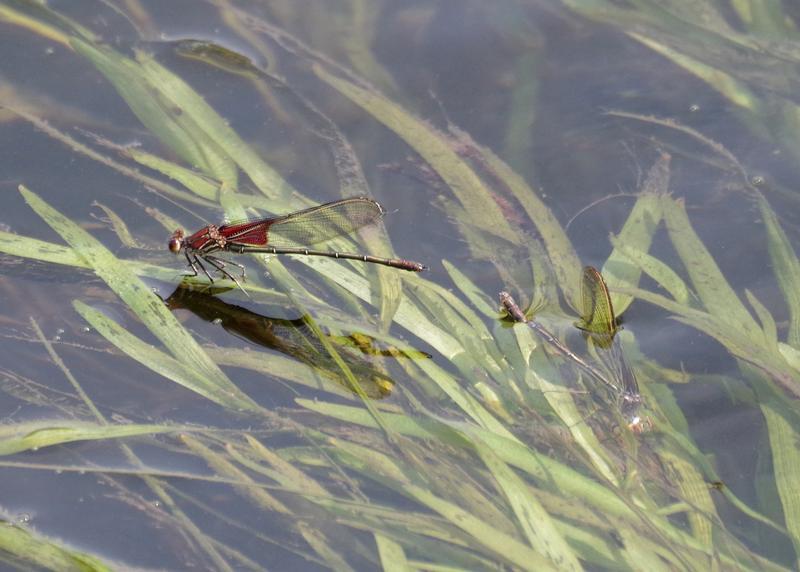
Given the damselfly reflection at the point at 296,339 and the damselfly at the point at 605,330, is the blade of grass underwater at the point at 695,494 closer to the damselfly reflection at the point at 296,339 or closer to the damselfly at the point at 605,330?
the damselfly at the point at 605,330

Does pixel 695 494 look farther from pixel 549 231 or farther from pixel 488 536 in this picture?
pixel 549 231

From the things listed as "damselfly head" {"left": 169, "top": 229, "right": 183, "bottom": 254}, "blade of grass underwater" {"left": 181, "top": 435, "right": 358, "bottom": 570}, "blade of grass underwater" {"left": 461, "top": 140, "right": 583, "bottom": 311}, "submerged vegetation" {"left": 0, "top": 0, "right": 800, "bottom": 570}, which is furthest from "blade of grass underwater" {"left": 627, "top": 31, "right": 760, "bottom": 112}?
"blade of grass underwater" {"left": 181, "top": 435, "right": 358, "bottom": 570}

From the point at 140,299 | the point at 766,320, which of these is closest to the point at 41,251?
the point at 140,299

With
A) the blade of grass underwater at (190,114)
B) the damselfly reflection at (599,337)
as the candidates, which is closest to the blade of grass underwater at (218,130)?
the blade of grass underwater at (190,114)

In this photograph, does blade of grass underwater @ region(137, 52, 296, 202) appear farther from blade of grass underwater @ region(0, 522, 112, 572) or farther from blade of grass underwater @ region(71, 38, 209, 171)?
blade of grass underwater @ region(0, 522, 112, 572)

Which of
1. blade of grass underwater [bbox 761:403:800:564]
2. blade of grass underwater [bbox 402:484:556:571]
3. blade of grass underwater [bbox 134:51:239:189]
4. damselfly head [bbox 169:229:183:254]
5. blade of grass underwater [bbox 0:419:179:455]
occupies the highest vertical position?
blade of grass underwater [bbox 134:51:239:189]
